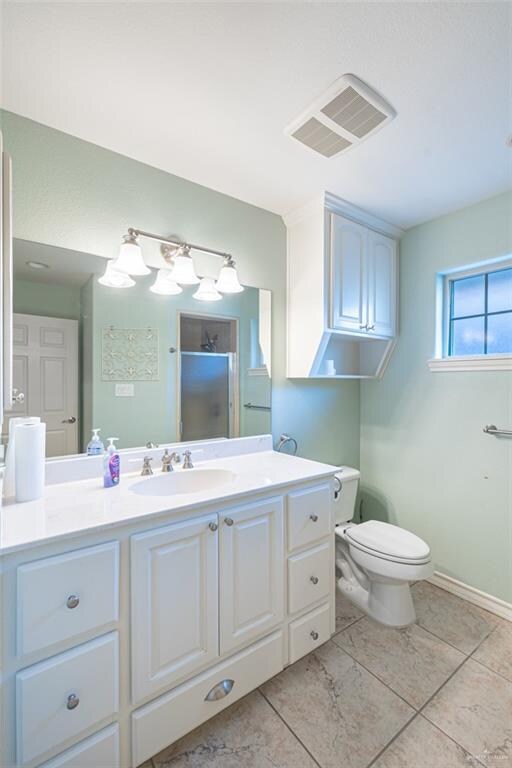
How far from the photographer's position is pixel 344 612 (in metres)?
1.85

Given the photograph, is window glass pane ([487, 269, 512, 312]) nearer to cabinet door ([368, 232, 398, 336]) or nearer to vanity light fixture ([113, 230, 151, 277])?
cabinet door ([368, 232, 398, 336])

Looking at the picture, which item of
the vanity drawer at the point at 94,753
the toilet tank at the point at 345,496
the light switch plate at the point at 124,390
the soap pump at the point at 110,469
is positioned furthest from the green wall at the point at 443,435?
the vanity drawer at the point at 94,753

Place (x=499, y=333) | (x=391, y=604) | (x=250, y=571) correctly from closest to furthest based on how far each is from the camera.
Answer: (x=250, y=571), (x=391, y=604), (x=499, y=333)

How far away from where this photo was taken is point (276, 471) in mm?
1520

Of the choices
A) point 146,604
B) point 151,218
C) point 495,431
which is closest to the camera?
point 146,604

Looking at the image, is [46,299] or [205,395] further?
[205,395]

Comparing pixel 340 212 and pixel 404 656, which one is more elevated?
pixel 340 212

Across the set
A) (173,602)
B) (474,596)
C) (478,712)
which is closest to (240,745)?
(173,602)

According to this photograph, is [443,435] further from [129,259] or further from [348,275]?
[129,259]

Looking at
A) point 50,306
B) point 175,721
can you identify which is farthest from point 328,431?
point 50,306

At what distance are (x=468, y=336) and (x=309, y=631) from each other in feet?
6.38

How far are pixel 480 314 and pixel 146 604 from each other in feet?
7.71

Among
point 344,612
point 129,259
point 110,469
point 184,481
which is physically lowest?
point 344,612

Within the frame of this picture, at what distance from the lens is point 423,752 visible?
113 centimetres
